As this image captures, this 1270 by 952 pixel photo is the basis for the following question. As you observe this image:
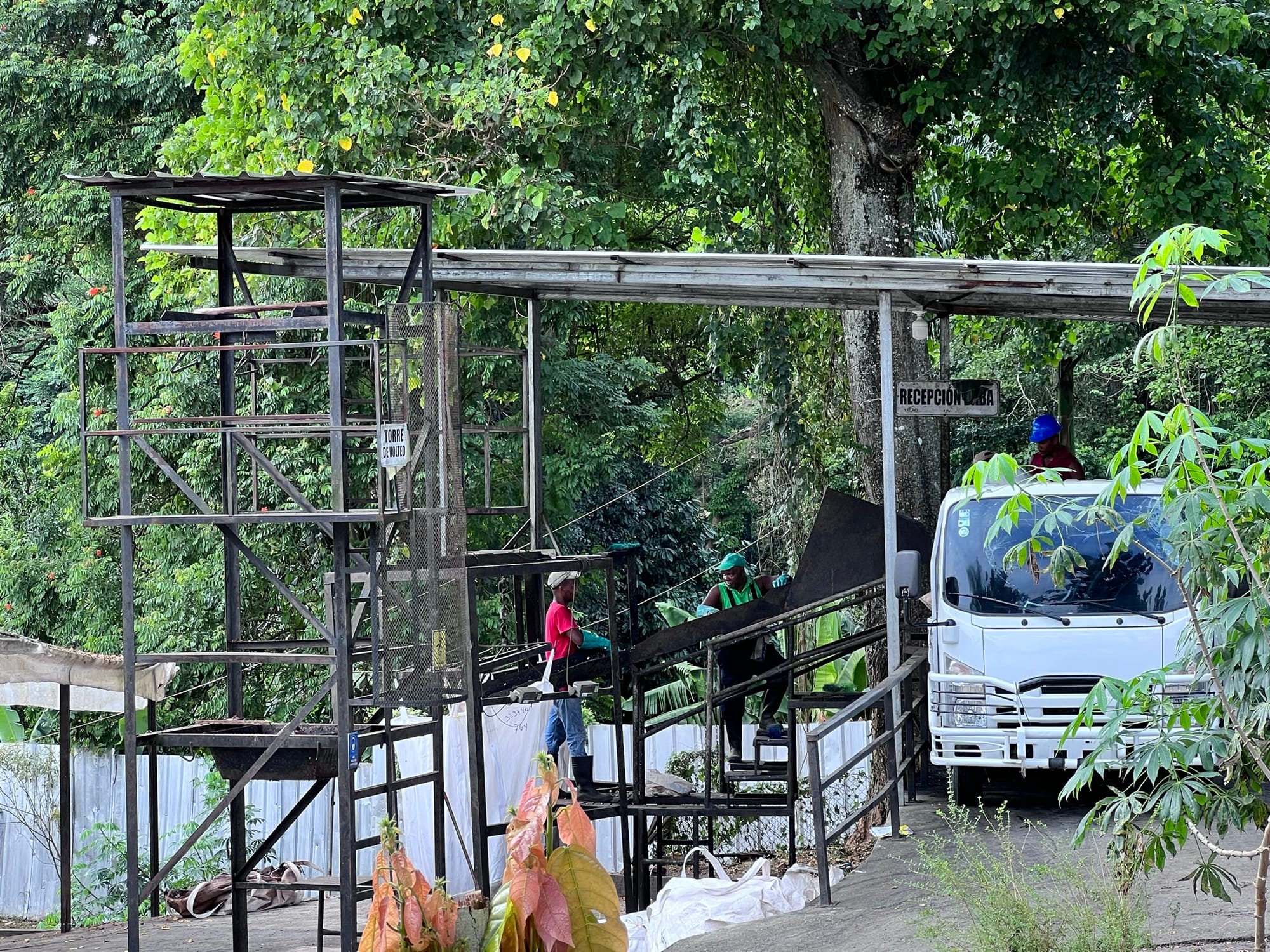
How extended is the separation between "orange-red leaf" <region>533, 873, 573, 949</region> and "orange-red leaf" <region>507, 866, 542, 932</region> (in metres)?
0.02

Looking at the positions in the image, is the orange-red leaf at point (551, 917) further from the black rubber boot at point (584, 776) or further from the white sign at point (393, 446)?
the black rubber boot at point (584, 776)

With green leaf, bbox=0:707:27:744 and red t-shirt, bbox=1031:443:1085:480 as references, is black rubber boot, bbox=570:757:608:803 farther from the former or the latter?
green leaf, bbox=0:707:27:744

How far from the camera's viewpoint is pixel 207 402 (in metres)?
18.1

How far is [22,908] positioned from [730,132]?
1343 centimetres

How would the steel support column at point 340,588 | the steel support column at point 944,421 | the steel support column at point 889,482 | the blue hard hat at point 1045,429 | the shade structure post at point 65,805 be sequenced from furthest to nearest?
the shade structure post at point 65,805
the steel support column at point 944,421
the blue hard hat at point 1045,429
the steel support column at point 889,482
the steel support column at point 340,588

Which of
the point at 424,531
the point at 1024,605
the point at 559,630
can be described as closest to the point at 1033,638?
the point at 1024,605

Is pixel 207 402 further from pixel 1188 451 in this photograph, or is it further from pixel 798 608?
pixel 1188 451

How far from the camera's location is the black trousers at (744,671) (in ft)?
40.7

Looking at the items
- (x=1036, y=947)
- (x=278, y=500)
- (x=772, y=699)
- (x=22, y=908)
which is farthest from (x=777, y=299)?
(x=22, y=908)

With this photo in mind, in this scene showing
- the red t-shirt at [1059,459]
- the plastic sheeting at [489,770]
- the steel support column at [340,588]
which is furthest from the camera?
the plastic sheeting at [489,770]

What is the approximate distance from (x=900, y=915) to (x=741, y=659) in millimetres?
5201

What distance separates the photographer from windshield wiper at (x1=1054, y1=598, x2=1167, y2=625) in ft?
30.8

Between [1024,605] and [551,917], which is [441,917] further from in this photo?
[1024,605]

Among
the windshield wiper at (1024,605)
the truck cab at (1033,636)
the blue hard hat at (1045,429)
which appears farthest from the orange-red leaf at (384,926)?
the blue hard hat at (1045,429)
